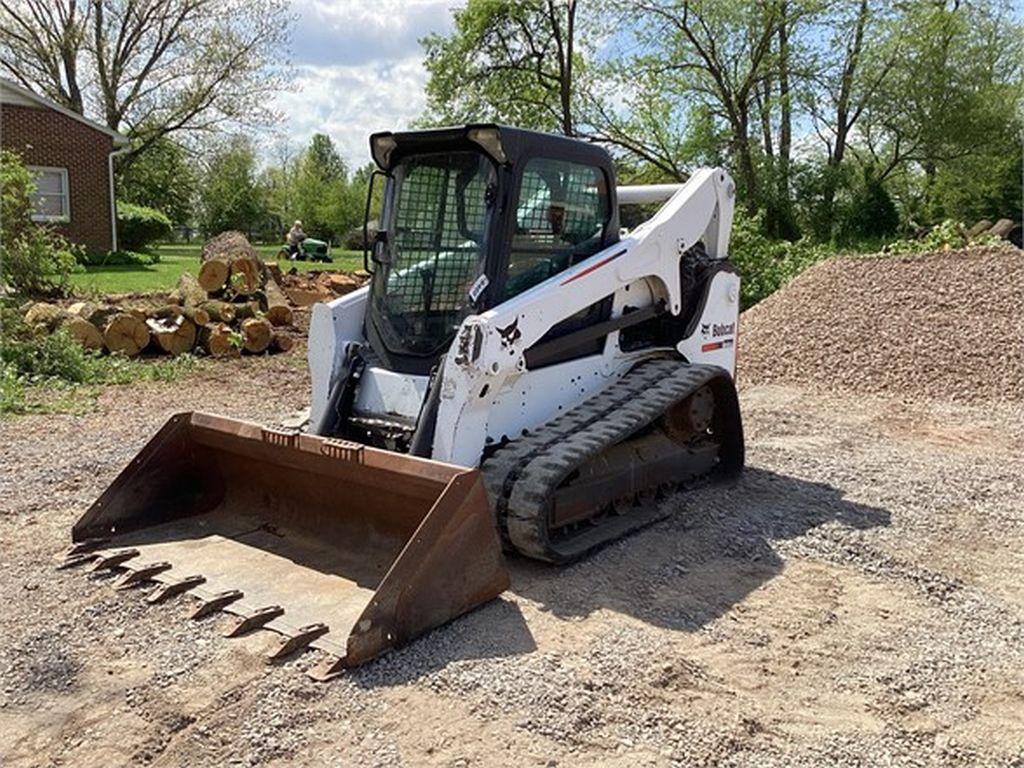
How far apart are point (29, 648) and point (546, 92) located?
2788 centimetres

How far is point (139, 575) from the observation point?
14.5ft

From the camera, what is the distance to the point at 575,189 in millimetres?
5590

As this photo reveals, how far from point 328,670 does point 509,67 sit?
93.0ft

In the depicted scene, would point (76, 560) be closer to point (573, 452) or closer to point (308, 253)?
point (573, 452)

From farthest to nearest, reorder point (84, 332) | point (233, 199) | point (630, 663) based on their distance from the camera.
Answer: point (233, 199) → point (84, 332) → point (630, 663)

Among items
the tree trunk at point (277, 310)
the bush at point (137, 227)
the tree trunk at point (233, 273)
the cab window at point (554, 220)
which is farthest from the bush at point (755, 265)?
the bush at point (137, 227)

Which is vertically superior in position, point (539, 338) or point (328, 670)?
point (539, 338)

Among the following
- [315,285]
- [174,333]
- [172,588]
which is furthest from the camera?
[315,285]

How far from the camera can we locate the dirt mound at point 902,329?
10.2m

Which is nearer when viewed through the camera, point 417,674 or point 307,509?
point 417,674

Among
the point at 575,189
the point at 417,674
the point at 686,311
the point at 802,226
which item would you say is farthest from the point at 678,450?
the point at 802,226

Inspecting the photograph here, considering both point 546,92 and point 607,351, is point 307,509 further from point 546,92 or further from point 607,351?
point 546,92

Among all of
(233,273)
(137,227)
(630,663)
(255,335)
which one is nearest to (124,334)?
(255,335)

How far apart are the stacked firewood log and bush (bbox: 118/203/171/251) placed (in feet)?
51.6
